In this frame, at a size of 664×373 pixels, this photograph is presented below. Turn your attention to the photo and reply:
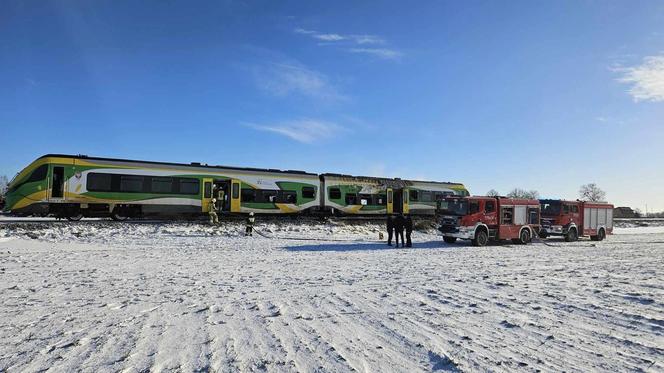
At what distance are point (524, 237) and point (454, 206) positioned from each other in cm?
467

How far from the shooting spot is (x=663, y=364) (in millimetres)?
4195

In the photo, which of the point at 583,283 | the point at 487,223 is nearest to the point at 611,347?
the point at 583,283

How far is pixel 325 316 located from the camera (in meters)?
6.09

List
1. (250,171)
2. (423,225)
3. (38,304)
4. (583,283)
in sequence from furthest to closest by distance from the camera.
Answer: (423,225) < (250,171) < (583,283) < (38,304)

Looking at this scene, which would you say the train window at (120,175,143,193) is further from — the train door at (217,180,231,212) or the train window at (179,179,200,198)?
the train door at (217,180,231,212)

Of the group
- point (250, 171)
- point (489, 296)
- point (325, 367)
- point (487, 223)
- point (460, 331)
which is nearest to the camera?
point (325, 367)

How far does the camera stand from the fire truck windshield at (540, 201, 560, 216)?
25.4 metres

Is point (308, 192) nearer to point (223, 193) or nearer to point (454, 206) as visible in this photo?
point (223, 193)

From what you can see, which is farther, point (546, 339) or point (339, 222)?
point (339, 222)

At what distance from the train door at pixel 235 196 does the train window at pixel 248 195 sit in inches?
14.1

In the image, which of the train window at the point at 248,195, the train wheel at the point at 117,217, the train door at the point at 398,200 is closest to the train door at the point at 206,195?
the train window at the point at 248,195

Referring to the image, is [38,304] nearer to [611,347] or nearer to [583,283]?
[611,347]

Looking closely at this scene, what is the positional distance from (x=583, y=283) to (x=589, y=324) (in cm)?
368

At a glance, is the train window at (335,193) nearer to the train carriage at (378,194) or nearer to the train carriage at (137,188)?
the train carriage at (378,194)
